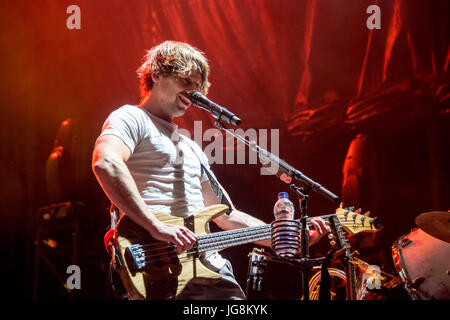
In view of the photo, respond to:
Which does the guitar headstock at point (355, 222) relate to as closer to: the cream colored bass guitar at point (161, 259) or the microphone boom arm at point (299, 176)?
the microphone boom arm at point (299, 176)

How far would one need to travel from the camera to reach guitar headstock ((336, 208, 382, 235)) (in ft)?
10.4

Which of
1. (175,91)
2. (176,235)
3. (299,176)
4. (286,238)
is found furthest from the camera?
(175,91)

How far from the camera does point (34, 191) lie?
5.55 m

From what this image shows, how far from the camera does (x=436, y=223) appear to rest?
10.8 feet

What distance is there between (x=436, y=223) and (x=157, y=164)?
2.26 metres

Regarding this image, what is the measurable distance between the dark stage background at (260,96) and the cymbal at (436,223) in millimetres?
957

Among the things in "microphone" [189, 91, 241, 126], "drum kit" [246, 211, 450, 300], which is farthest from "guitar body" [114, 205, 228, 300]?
"drum kit" [246, 211, 450, 300]

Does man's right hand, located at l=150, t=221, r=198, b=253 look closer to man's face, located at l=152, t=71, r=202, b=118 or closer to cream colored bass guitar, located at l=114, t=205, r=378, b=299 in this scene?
cream colored bass guitar, located at l=114, t=205, r=378, b=299

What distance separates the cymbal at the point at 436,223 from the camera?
10.6 feet

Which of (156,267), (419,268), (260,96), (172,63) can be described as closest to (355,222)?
(419,268)

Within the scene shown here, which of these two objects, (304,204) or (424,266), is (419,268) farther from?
(304,204)

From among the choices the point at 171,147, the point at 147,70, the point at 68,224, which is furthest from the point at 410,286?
the point at 68,224

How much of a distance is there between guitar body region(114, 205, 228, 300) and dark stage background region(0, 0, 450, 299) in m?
2.61

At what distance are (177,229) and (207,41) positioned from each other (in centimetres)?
313
